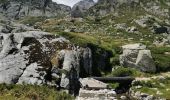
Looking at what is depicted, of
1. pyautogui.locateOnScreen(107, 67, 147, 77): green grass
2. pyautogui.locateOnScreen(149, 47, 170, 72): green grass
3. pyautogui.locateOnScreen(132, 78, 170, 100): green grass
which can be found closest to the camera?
pyautogui.locateOnScreen(132, 78, 170, 100): green grass

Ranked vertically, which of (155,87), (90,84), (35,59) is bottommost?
(155,87)

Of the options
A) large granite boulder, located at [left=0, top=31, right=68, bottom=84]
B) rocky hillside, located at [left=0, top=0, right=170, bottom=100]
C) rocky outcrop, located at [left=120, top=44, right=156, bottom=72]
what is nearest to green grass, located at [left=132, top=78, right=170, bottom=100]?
rocky hillside, located at [left=0, top=0, right=170, bottom=100]

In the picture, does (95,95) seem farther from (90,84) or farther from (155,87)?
(155,87)

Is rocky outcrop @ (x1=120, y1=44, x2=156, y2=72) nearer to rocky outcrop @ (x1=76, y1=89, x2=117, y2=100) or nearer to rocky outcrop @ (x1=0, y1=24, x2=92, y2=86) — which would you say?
rocky outcrop @ (x1=0, y1=24, x2=92, y2=86)

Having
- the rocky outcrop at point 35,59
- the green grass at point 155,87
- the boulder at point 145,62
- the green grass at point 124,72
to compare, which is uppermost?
the rocky outcrop at point 35,59

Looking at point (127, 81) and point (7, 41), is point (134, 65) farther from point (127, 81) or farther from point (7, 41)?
point (7, 41)

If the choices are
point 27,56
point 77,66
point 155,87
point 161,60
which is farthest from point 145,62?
point 27,56

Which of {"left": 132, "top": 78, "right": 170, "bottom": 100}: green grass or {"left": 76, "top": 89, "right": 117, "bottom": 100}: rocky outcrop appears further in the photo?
{"left": 132, "top": 78, "right": 170, "bottom": 100}: green grass

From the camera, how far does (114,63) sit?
117m

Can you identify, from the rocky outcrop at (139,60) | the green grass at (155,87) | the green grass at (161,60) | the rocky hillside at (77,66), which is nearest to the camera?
the rocky hillside at (77,66)

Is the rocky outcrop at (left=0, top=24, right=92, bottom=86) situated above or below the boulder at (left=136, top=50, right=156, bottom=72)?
above

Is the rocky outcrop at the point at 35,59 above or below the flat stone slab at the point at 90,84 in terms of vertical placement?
above

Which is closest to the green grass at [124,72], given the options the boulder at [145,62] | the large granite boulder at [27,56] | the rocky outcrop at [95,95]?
the boulder at [145,62]

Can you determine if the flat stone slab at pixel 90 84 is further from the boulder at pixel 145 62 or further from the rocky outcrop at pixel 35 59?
the boulder at pixel 145 62
